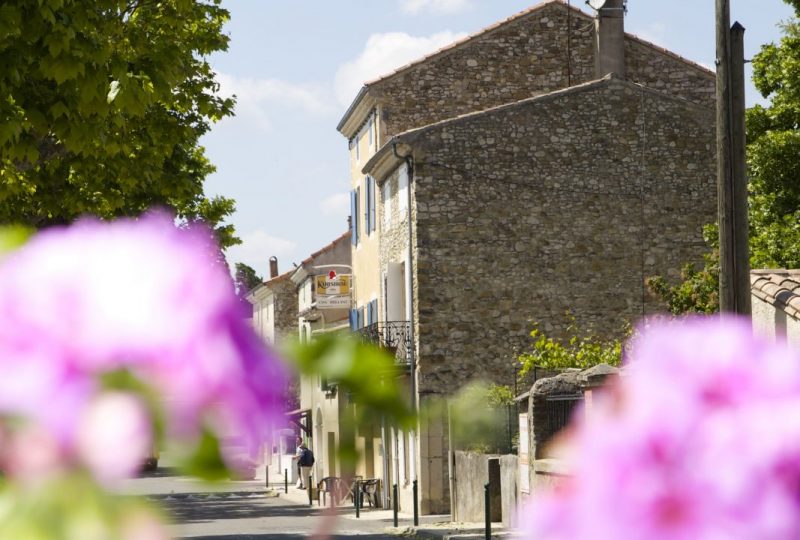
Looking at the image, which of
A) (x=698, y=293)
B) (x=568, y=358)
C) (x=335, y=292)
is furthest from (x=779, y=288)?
(x=335, y=292)

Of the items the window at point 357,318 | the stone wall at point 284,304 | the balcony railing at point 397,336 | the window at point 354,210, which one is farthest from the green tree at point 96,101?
the stone wall at point 284,304

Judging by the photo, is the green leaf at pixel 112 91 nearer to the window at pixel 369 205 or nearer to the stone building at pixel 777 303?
the stone building at pixel 777 303

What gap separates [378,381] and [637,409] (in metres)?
0.19

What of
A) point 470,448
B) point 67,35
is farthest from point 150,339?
point 470,448

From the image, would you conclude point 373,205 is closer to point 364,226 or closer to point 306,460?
point 364,226

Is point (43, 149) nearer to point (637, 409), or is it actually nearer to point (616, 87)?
point (637, 409)

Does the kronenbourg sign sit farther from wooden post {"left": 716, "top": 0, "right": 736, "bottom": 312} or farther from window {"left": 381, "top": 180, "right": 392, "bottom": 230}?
wooden post {"left": 716, "top": 0, "right": 736, "bottom": 312}

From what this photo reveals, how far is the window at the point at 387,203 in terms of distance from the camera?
33938 millimetres

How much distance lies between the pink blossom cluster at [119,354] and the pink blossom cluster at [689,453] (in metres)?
0.19

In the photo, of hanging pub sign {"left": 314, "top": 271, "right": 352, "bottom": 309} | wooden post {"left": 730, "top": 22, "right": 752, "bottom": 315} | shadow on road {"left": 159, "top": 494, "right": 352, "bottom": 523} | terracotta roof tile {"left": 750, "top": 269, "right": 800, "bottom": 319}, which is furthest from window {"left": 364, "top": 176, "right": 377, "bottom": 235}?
wooden post {"left": 730, "top": 22, "right": 752, "bottom": 315}

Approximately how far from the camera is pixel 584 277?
30.5m

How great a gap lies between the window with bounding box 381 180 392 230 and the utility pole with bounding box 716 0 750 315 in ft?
66.8

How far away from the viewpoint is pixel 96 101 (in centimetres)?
1002

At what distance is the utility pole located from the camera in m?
13.5
